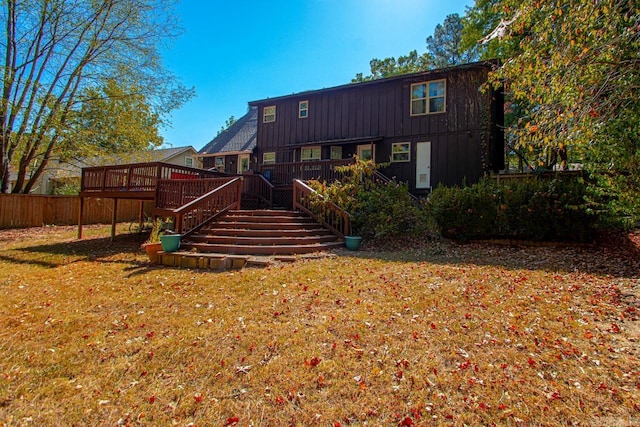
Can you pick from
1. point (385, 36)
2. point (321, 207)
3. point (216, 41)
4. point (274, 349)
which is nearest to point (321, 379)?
point (274, 349)

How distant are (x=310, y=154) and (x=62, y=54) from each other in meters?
12.7

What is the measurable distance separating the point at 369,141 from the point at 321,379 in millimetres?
13220

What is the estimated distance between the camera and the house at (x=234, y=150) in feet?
63.6

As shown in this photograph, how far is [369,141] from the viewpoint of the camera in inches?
583

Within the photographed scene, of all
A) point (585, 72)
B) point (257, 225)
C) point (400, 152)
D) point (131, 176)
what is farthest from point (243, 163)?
point (585, 72)

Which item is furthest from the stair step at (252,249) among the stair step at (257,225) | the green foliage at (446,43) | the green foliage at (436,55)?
the green foliage at (446,43)

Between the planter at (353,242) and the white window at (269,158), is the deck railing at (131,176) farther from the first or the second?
the planter at (353,242)

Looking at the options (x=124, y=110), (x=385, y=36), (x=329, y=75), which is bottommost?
(x=124, y=110)

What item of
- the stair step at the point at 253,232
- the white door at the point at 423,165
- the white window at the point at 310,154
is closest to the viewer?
the stair step at the point at 253,232

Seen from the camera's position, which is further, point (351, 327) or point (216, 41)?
point (216, 41)

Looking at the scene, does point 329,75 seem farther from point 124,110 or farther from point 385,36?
point 124,110

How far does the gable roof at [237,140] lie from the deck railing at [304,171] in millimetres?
5243

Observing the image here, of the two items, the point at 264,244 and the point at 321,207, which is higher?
the point at 321,207

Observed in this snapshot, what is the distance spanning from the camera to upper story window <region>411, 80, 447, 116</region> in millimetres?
13750
